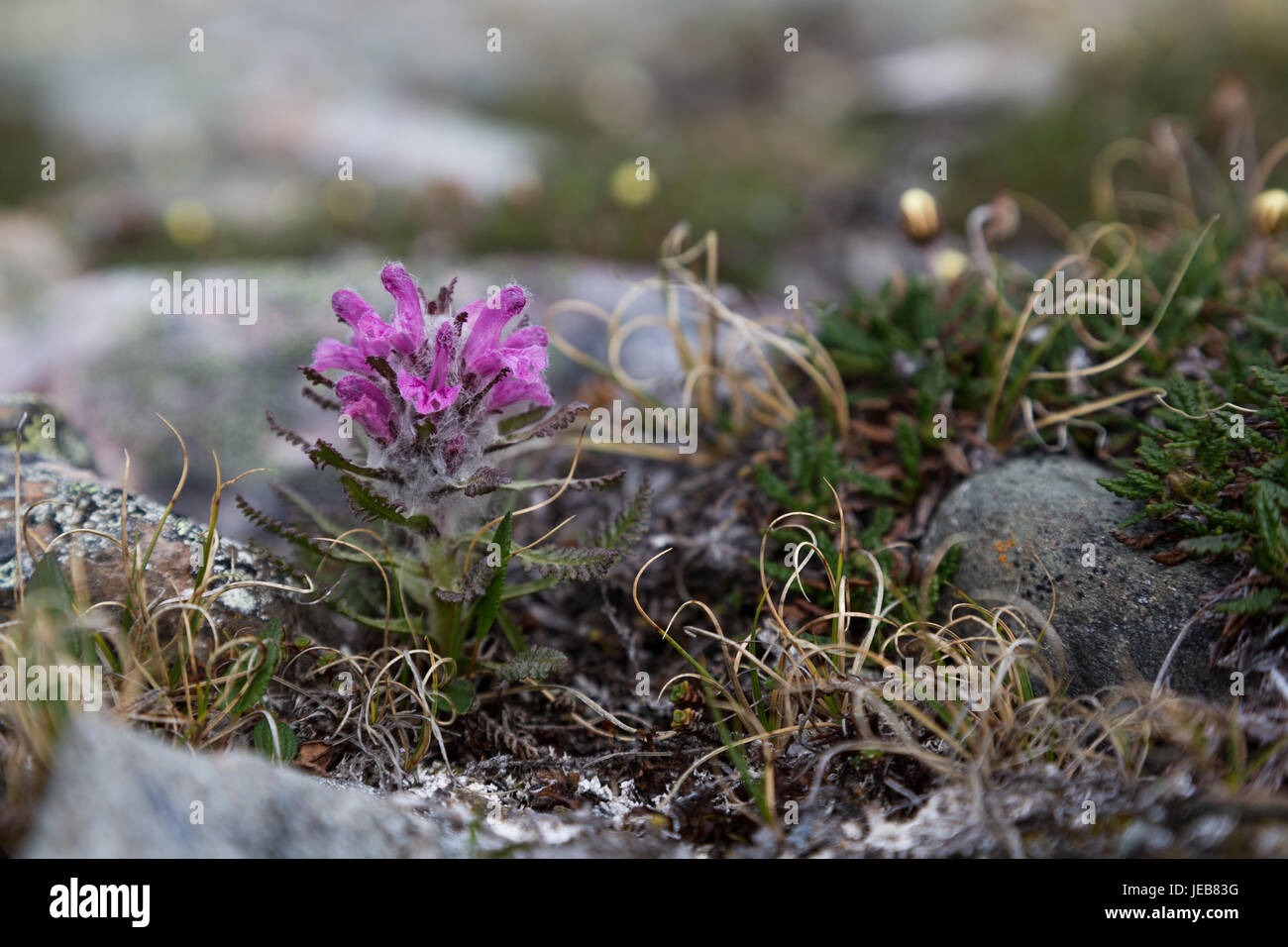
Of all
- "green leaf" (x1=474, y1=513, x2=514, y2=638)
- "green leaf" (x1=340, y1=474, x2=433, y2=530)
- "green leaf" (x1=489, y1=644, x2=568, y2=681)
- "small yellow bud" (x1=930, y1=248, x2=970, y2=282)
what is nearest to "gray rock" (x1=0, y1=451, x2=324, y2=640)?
"green leaf" (x1=340, y1=474, x2=433, y2=530)

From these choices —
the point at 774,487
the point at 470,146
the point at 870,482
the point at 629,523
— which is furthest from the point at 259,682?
the point at 470,146

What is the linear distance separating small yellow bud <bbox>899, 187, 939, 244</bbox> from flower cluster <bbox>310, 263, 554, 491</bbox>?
185 cm

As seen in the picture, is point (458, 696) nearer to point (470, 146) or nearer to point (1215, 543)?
point (1215, 543)

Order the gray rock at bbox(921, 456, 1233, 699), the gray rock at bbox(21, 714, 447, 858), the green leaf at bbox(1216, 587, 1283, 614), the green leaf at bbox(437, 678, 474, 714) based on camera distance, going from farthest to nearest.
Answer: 1. the green leaf at bbox(437, 678, 474, 714)
2. the gray rock at bbox(921, 456, 1233, 699)
3. the green leaf at bbox(1216, 587, 1283, 614)
4. the gray rock at bbox(21, 714, 447, 858)

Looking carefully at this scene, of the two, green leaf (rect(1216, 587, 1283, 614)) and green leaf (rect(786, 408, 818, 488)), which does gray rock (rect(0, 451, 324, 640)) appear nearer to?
green leaf (rect(786, 408, 818, 488))

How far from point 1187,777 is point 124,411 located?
14.8 ft

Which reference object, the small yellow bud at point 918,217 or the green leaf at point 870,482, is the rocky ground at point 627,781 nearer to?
the green leaf at point 870,482

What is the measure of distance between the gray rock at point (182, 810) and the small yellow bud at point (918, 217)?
113 inches

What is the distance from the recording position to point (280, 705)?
8.33ft

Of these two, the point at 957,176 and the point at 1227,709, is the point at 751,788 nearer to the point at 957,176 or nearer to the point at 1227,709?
the point at 1227,709

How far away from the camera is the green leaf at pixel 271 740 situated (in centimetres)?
234

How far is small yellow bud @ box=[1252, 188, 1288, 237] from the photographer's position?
343 centimetres

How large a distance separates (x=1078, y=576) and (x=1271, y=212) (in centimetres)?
194

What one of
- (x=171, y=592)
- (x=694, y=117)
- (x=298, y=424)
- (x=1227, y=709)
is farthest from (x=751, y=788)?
(x=694, y=117)
